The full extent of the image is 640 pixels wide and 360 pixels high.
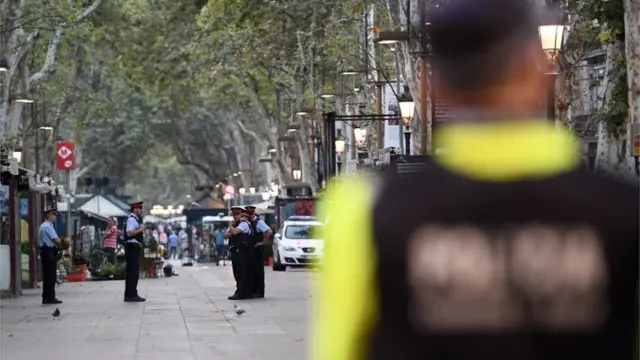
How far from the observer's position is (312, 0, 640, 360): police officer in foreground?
326 centimetres

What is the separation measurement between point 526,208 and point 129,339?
13.7m

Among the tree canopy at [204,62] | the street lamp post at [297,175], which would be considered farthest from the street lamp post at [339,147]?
the street lamp post at [297,175]

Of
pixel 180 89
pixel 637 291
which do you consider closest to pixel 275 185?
pixel 180 89

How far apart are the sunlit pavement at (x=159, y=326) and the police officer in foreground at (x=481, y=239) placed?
1073 cm

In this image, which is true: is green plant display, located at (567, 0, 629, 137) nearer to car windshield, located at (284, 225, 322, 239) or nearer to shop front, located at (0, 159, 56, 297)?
shop front, located at (0, 159, 56, 297)

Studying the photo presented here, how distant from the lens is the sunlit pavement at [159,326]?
14992 millimetres

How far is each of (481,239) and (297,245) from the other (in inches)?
1563

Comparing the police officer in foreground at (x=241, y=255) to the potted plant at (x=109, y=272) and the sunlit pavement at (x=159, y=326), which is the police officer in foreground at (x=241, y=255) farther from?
the potted plant at (x=109, y=272)

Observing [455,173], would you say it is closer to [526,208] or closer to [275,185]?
[526,208]

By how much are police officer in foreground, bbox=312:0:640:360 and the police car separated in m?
38.9

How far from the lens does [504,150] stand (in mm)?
3270

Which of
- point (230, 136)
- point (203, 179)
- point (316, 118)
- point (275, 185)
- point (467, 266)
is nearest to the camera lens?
point (467, 266)

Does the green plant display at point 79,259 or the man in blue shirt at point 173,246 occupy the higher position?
the man in blue shirt at point 173,246

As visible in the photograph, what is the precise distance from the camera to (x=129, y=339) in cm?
1662
